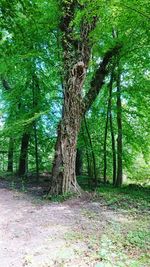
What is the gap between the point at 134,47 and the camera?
8.88 m

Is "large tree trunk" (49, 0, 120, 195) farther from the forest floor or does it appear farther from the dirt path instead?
the dirt path

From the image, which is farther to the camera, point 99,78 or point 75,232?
point 99,78

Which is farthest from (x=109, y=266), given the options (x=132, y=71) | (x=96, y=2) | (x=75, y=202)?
(x=132, y=71)

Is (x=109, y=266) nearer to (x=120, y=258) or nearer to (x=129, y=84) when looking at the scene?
(x=120, y=258)

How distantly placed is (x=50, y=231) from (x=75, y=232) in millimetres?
428

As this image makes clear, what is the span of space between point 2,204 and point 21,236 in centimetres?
229

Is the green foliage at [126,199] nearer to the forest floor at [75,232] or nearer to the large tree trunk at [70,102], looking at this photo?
the forest floor at [75,232]

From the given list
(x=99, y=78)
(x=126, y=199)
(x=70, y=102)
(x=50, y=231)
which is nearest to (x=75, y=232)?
(x=50, y=231)

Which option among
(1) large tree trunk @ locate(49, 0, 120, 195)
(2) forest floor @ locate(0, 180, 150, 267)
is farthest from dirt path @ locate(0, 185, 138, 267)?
(1) large tree trunk @ locate(49, 0, 120, 195)

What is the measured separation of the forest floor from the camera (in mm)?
4129

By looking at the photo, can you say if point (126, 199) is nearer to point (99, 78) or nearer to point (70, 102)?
point (70, 102)

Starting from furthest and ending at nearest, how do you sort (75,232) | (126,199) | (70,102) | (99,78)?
(99,78) → (70,102) → (126,199) → (75,232)

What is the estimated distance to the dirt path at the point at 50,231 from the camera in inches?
163

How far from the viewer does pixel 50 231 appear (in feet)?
17.2
